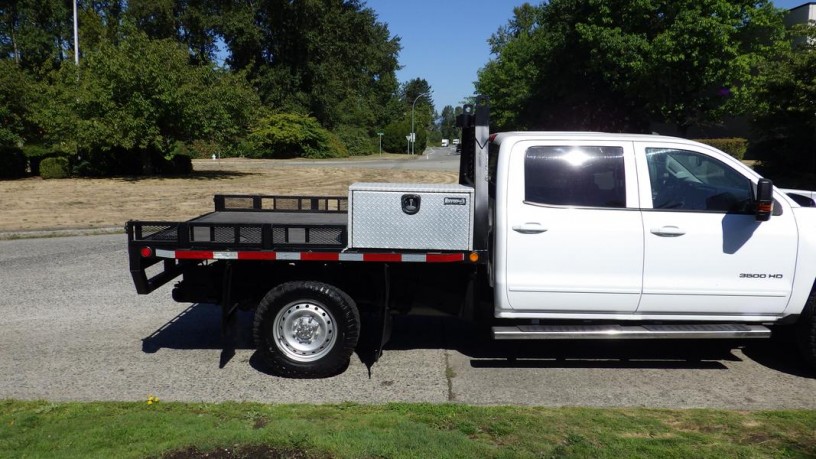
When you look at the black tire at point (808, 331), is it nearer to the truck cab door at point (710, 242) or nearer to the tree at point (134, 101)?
the truck cab door at point (710, 242)

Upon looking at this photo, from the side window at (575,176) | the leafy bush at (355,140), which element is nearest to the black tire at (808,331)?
the side window at (575,176)

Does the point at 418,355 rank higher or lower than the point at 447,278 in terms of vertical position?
lower

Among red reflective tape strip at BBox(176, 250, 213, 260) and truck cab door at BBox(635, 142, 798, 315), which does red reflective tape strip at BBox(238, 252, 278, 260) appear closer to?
red reflective tape strip at BBox(176, 250, 213, 260)

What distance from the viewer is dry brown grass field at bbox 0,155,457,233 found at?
16250mm

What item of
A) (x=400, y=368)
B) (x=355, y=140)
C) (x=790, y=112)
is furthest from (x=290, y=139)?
(x=400, y=368)

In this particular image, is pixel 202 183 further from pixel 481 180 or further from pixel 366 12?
pixel 366 12

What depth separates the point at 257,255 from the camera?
18.0ft

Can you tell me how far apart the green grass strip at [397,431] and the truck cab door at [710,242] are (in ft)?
3.30

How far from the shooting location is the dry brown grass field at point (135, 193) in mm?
16250

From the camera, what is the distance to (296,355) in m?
5.66

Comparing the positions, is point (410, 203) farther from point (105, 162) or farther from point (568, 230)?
point (105, 162)

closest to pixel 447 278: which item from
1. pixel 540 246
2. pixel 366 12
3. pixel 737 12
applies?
pixel 540 246

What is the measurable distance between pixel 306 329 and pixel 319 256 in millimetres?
640

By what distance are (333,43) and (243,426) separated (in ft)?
171
